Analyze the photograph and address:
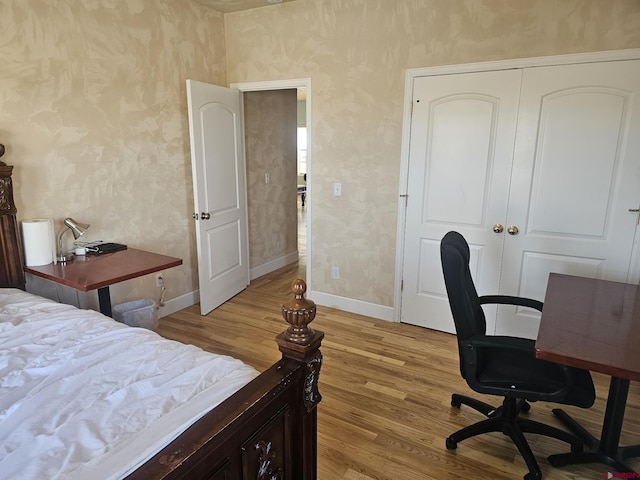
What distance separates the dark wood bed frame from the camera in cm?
96

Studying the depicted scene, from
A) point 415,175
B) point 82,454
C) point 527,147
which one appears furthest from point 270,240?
point 82,454

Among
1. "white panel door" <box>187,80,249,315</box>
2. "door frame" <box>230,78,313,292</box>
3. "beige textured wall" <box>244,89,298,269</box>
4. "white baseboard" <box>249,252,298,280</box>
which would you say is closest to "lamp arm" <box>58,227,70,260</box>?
"white panel door" <box>187,80,249,315</box>

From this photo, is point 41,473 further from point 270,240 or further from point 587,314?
point 270,240

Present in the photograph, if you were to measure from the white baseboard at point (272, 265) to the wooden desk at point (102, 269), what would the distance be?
6.54 feet

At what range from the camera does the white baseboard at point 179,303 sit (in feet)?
12.3

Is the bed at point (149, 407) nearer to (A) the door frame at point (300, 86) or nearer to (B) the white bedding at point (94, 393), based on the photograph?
(B) the white bedding at point (94, 393)

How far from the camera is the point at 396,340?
131 inches

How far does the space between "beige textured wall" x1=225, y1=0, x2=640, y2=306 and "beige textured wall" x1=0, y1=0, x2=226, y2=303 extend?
716 millimetres

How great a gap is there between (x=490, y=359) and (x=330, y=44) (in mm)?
2813

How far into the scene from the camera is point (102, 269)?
2.54m

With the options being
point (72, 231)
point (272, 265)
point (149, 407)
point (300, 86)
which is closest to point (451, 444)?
point (149, 407)

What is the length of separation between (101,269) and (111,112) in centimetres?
129

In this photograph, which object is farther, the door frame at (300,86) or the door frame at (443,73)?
the door frame at (300,86)

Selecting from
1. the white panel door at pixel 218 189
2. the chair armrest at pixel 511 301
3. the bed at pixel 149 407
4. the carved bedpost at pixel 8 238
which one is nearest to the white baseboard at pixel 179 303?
the white panel door at pixel 218 189
